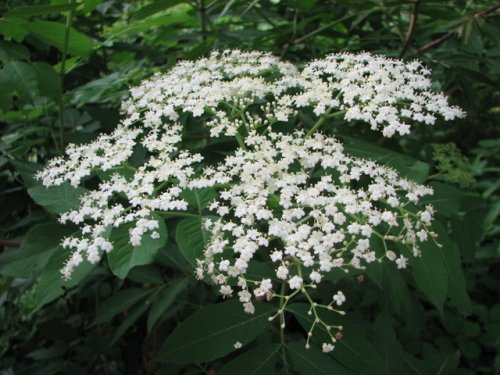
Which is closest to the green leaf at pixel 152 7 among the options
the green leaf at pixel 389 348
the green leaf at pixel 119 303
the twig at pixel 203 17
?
the twig at pixel 203 17

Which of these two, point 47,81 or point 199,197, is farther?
point 47,81

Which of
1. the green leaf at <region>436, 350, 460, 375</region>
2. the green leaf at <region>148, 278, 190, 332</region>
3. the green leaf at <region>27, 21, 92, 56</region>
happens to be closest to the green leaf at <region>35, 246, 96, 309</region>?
the green leaf at <region>148, 278, 190, 332</region>

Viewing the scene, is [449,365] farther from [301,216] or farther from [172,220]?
[172,220]

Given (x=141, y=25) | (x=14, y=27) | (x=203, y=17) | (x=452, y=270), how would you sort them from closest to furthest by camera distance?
(x=452, y=270), (x=14, y=27), (x=141, y=25), (x=203, y=17)

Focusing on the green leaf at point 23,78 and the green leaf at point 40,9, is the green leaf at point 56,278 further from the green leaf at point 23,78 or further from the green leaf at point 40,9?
the green leaf at point 40,9

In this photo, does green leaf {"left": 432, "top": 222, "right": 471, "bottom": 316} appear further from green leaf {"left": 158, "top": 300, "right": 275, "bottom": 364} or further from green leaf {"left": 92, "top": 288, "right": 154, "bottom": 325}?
green leaf {"left": 92, "top": 288, "right": 154, "bottom": 325}

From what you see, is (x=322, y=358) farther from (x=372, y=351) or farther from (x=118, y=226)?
(x=118, y=226)

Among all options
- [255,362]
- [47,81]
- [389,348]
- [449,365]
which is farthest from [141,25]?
[449,365]
